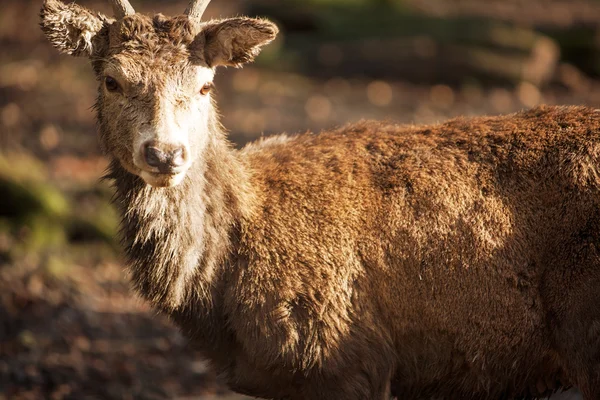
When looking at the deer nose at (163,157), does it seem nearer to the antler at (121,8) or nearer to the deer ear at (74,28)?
the deer ear at (74,28)

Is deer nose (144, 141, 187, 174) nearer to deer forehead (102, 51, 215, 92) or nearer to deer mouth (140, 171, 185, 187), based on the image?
deer mouth (140, 171, 185, 187)

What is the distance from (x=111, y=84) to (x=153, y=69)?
36 cm

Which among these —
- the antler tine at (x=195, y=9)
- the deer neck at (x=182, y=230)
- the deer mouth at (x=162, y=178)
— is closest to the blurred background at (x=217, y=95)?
the deer neck at (x=182, y=230)

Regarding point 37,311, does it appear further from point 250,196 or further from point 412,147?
point 412,147

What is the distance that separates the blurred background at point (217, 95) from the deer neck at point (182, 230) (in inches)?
111

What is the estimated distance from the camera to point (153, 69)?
519 centimetres

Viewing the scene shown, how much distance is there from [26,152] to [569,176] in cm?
921

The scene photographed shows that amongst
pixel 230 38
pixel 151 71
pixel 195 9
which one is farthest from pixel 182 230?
pixel 195 9

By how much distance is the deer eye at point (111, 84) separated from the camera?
5289 mm

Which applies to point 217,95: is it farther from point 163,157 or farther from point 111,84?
point 163,157

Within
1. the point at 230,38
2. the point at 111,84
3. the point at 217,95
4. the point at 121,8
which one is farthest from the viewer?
the point at 217,95

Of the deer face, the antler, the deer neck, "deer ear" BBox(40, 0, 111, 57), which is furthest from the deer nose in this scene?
the antler

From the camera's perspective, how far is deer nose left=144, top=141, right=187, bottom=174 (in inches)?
189

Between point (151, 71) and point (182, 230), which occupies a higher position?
point (151, 71)
